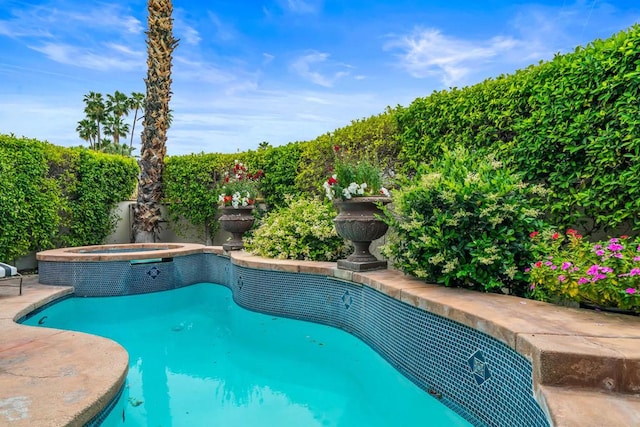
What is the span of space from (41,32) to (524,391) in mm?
12733

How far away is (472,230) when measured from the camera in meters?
3.73

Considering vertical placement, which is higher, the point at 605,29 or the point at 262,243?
the point at 605,29

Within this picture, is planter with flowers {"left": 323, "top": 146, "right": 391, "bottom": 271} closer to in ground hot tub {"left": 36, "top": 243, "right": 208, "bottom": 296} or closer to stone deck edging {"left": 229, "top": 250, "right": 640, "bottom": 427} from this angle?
stone deck edging {"left": 229, "top": 250, "right": 640, "bottom": 427}

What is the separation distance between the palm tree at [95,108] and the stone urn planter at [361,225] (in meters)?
29.9

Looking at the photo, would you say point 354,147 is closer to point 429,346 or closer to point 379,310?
point 379,310

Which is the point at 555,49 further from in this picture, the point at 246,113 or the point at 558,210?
the point at 246,113

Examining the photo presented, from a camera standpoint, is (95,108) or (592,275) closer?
(592,275)

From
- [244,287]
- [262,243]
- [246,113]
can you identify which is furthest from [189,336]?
[246,113]

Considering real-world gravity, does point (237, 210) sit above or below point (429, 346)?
above

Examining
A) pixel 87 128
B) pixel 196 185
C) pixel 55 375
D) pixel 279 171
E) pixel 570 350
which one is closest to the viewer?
pixel 570 350

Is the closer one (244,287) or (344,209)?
(344,209)

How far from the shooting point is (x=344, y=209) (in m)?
5.02

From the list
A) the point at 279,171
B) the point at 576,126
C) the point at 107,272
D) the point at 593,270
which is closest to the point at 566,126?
the point at 576,126

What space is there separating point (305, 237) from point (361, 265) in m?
1.38
